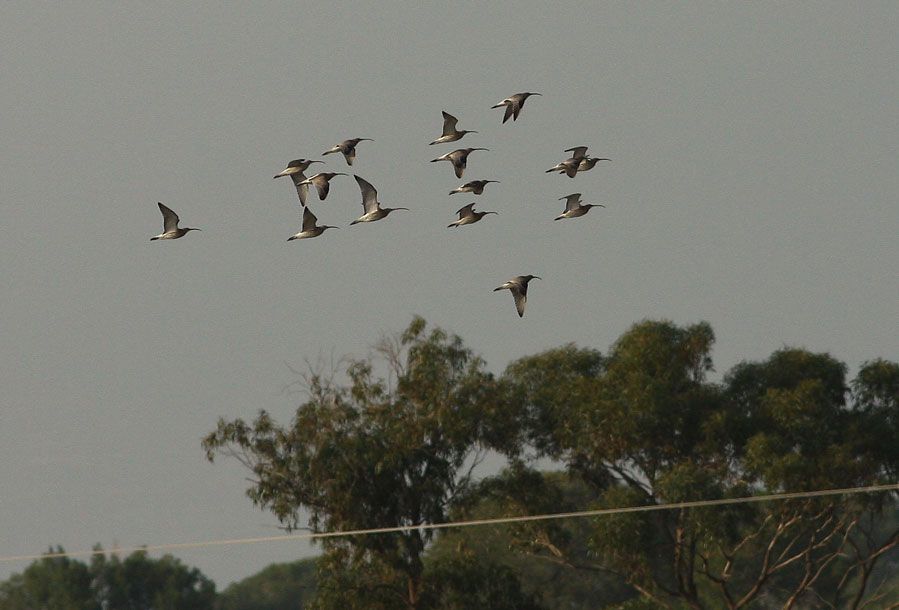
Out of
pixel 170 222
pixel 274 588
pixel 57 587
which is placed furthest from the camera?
pixel 274 588

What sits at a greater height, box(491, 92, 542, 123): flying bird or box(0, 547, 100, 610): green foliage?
box(491, 92, 542, 123): flying bird

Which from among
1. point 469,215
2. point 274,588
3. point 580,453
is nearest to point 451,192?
point 469,215

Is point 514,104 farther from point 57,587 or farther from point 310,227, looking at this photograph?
point 57,587

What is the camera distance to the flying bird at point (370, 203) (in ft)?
74.0

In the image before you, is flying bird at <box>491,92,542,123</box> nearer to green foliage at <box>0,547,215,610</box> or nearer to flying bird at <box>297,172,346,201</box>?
flying bird at <box>297,172,346,201</box>

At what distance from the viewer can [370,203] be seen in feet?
76.1

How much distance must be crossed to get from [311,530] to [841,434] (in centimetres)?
905

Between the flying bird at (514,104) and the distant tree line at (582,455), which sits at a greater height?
the flying bird at (514,104)

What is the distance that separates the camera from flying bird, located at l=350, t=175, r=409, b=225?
22.5 meters

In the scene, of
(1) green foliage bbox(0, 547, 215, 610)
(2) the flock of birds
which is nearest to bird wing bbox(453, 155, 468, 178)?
(2) the flock of birds

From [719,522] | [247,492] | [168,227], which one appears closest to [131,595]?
[247,492]

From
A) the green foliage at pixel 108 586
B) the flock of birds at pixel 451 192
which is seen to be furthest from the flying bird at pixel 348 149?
the green foliage at pixel 108 586

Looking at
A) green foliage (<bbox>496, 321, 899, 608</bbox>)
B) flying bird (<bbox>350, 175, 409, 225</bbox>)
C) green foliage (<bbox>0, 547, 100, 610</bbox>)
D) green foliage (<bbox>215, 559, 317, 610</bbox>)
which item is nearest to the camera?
flying bird (<bbox>350, 175, 409, 225</bbox>)

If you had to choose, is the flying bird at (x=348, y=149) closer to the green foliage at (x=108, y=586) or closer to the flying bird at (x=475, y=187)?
the flying bird at (x=475, y=187)
